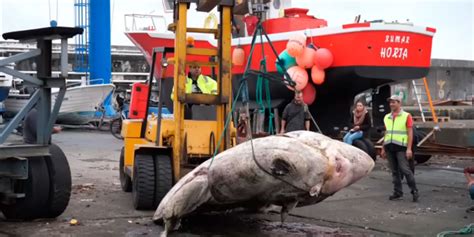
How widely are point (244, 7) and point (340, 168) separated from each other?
9.53ft

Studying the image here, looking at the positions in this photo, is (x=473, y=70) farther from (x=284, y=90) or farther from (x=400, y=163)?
(x=400, y=163)

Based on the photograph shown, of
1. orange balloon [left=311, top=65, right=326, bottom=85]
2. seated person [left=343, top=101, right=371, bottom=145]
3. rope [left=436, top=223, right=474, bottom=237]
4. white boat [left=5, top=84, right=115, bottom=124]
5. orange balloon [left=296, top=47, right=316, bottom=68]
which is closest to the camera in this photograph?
rope [left=436, top=223, right=474, bottom=237]

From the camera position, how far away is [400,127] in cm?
934

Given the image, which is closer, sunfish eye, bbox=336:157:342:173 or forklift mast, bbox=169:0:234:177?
sunfish eye, bbox=336:157:342:173

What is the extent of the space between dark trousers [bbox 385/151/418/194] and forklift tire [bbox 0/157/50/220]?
514 cm

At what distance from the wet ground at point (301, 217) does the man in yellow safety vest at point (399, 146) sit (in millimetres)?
261

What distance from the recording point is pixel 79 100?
22.4 m

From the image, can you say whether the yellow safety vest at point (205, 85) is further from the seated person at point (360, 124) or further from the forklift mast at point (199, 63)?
the seated person at point (360, 124)

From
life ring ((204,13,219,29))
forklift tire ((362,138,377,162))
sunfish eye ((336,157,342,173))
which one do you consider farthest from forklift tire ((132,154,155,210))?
Answer: life ring ((204,13,219,29))

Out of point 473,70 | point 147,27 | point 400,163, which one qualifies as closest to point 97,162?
point 147,27

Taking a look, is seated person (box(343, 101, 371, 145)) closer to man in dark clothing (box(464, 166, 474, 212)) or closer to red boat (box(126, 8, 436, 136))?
red boat (box(126, 8, 436, 136))

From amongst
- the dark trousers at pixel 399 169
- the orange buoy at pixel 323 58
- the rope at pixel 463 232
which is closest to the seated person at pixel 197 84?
the dark trousers at pixel 399 169

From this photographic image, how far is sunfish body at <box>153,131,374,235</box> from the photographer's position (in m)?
5.43

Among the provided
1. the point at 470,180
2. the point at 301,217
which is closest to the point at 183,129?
the point at 301,217
